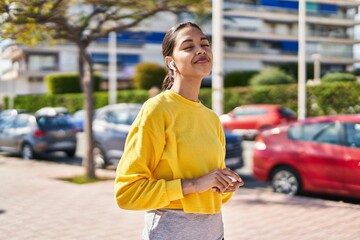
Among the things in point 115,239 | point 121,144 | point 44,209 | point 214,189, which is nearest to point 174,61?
Answer: point 214,189

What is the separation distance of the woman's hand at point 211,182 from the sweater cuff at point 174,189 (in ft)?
0.07

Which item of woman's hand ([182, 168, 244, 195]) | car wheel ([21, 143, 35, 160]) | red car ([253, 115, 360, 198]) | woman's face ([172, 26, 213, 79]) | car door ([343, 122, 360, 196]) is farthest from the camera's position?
car wheel ([21, 143, 35, 160])

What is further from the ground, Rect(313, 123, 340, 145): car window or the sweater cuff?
the sweater cuff

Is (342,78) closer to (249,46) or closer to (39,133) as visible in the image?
(39,133)

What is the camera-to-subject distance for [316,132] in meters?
8.66

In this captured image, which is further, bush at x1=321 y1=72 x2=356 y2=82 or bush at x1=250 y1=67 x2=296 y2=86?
bush at x1=250 y1=67 x2=296 y2=86

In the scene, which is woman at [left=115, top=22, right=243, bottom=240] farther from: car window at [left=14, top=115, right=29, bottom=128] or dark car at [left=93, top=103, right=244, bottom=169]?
car window at [left=14, top=115, right=29, bottom=128]

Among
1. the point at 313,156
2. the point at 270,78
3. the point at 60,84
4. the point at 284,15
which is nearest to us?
the point at 313,156

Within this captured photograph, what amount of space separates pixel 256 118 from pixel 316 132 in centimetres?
1348

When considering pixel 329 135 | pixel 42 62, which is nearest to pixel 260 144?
pixel 329 135

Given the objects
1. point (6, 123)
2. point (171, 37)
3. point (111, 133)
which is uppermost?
point (171, 37)

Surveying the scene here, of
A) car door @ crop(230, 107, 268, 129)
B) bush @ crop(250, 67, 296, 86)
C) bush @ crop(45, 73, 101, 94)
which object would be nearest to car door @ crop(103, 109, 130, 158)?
car door @ crop(230, 107, 268, 129)

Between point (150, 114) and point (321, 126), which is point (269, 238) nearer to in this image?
point (321, 126)

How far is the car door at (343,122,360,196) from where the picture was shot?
306 inches
